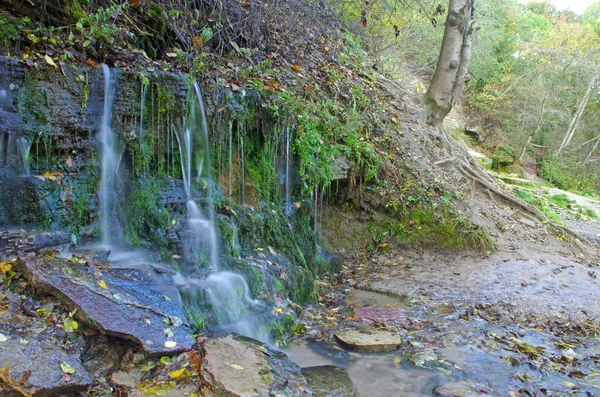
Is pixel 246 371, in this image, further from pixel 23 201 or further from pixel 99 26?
pixel 99 26

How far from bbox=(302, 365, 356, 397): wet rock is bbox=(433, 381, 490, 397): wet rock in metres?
0.81

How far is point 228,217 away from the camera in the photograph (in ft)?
20.2

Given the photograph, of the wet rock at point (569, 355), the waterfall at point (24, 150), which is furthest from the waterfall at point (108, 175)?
the wet rock at point (569, 355)

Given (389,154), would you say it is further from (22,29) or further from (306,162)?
(22,29)

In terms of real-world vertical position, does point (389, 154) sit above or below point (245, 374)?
above

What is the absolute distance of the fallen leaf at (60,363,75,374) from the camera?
3069 mm

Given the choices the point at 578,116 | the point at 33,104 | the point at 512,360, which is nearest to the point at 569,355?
the point at 512,360

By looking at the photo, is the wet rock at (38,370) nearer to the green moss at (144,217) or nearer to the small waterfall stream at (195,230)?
the small waterfall stream at (195,230)

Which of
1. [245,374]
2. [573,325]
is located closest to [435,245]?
[573,325]

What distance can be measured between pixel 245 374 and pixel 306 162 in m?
4.56

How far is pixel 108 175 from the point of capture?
16.9ft

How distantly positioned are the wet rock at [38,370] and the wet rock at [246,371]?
908 millimetres

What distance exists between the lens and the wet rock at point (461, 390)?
391 cm

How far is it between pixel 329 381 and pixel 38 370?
2.42m
